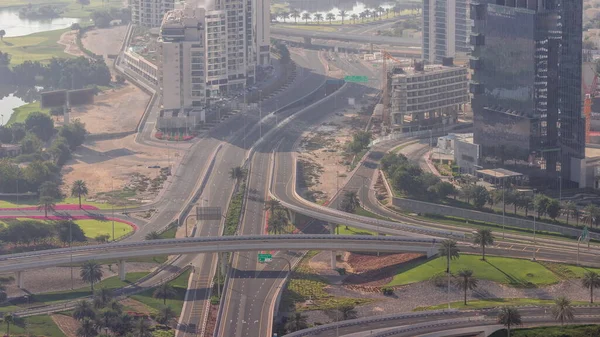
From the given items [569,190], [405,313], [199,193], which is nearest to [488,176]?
[569,190]

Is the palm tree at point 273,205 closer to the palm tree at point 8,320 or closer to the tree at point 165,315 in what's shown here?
the tree at point 165,315

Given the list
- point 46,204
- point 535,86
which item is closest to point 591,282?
point 535,86

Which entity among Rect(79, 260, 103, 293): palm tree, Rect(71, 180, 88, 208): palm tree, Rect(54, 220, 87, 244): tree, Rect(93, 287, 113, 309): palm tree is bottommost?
Rect(93, 287, 113, 309): palm tree

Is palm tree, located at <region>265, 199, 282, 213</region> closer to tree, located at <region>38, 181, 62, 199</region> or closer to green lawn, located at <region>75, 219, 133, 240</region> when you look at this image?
green lawn, located at <region>75, 219, 133, 240</region>

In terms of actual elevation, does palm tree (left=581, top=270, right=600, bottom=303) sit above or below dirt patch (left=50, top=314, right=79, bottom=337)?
above

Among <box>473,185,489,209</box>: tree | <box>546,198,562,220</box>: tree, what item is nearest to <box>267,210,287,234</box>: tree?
<box>473,185,489,209</box>: tree

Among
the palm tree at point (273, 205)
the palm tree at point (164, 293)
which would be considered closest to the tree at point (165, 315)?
the palm tree at point (164, 293)

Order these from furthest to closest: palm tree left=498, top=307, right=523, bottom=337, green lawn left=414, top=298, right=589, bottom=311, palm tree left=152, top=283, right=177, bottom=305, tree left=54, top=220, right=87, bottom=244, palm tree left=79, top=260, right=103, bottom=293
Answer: tree left=54, top=220, right=87, bottom=244
palm tree left=79, top=260, right=103, bottom=293
palm tree left=152, top=283, right=177, bottom=305
green lawn left=414, top=298, right=589, bottom=311
palm tree left=498, top=307, right=523, bottom=337

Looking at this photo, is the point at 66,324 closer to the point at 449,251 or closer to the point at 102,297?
the point at 102,297
